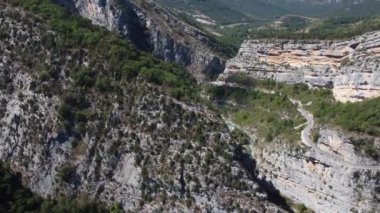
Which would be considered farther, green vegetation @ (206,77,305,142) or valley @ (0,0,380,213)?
green vegetation @ (206,77,305,142)

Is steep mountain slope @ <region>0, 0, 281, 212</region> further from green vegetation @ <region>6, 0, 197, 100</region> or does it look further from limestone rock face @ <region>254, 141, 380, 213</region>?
limestone rock face @ <region>254, 141, 380, 213</region>

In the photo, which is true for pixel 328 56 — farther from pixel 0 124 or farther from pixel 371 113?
pixel 0 124

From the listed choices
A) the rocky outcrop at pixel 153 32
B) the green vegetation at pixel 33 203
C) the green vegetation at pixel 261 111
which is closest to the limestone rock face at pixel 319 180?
the green vegetation at pixel 261 111

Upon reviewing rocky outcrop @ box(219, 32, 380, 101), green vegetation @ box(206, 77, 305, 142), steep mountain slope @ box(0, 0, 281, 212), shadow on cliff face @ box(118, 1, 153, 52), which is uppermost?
rocky outcrop @ box(219, 32, 380, 101)

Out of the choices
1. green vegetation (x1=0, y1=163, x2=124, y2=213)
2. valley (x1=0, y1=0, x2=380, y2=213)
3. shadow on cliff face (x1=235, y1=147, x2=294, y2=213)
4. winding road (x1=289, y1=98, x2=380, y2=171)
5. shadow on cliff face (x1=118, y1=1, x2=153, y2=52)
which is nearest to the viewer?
winding road (x1=289, y1=98, x2=380, y2=171)

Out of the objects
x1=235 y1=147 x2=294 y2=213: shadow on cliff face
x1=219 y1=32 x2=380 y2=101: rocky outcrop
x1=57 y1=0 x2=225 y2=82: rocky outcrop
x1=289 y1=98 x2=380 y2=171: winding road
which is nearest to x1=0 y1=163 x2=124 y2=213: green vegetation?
x1=235 y1=147 x2=294 y2=213: shadow on cliff face

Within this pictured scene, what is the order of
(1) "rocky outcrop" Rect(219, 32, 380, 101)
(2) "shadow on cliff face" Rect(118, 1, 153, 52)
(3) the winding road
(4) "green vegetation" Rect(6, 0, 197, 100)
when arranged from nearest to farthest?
(3) the winding road < (4) "green vegetation" Rect(6, 0, 197, 100) < (1) "rocky outcrop" Rect(219, 32, 380, 101) < (2) "shadow on cliff face" Rect(118, 1, 153, 52)

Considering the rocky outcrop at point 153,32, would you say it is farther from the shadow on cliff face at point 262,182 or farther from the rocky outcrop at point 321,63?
the shadow on cliff face at point 262,182
